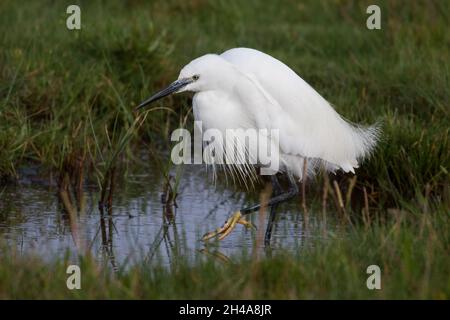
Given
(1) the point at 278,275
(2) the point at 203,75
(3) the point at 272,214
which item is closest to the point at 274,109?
(2) the point at 203,75

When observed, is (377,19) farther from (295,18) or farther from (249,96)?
(249,96)

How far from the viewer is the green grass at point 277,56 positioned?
3711mm

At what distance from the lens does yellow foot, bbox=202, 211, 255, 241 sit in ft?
16.1

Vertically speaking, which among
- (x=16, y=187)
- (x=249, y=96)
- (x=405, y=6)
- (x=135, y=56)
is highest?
(x=405, y=6)

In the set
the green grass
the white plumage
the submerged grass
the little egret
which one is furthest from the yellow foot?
the submerged grass

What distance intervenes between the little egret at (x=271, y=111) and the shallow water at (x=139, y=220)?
171mm

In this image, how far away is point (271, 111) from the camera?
5.34m

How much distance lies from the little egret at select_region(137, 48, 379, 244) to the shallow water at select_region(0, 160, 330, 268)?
0.17 m

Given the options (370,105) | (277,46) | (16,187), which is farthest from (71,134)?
(277,46)

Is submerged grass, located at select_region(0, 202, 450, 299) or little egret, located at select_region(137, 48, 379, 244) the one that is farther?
little egret, located at select_region(137, 48, 379, 244)

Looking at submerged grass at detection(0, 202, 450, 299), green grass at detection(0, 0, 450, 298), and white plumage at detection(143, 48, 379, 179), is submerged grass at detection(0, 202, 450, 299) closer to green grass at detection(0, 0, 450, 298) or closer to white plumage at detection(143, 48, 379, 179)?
green grass at detection(0, 0, 450, 298)

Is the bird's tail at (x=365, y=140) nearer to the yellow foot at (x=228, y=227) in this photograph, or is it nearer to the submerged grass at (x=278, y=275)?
the yellow foot at (x=228, y=227)

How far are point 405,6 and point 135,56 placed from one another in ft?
9.54

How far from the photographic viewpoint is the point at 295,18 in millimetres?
9312
